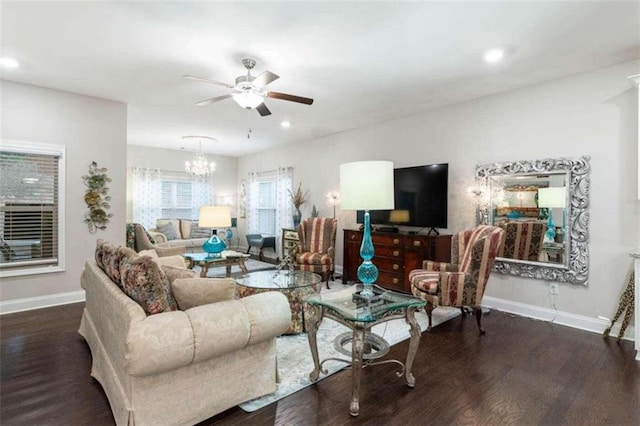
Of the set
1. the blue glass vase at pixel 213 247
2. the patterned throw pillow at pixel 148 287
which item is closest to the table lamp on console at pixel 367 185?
the patterned throw pillow at pixel 148 287

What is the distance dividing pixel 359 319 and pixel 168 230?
6455mm

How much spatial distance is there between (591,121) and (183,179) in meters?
8.03

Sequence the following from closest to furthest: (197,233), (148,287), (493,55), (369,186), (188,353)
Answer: (188,353)
(148,287)
(369,186)
(493,55)
(197,233)

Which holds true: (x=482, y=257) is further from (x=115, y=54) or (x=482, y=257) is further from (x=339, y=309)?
(x=115, y=54)

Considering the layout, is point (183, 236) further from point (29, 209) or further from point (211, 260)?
point (29, 209)

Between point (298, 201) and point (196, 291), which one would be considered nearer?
point (196, 291)

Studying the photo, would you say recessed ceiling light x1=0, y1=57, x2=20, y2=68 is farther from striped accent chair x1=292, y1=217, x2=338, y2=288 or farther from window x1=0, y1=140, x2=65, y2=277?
striped accent chair x1=292, y1=217, x2=338, y2=288

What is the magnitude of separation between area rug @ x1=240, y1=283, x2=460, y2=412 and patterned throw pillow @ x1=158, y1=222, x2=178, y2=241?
201 inches

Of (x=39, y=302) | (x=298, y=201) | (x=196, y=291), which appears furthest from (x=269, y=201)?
(x=196, y=291)

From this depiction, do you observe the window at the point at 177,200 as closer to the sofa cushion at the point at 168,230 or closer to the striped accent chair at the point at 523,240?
the sofa cushion at the point at 168,230

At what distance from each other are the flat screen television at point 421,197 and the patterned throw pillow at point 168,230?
4848 mm

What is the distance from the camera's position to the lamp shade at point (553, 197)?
11.7 feet

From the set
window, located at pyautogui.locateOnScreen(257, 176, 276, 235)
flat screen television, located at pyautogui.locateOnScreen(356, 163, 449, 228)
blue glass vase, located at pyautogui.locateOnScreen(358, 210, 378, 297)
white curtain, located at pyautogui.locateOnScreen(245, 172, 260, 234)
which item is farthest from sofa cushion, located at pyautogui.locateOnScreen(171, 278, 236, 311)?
white curtain, located at pyautogui.locateOnScreen(245, 172, 260, 234)

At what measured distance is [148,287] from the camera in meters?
1.82
